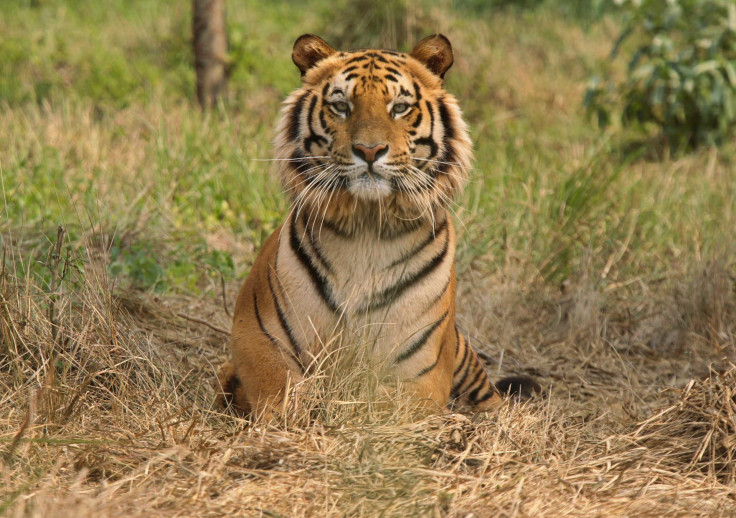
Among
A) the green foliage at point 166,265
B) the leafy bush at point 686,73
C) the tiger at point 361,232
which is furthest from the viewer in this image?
the leafy bush at point 686,73

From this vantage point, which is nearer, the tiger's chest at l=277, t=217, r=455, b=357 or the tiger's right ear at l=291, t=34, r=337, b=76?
the tiger's chest at l=277, t=217, r=455, b=357

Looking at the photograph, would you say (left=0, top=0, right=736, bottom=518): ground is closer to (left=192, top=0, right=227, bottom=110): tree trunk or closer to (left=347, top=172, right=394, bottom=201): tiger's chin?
(left=192, top=0, right=227, bottom=110): tree trunk

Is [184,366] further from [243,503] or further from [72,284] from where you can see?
[243,503]

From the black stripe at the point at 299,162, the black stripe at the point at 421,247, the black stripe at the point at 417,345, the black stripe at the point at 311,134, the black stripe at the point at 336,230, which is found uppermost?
the black stripe at the point at 311,134

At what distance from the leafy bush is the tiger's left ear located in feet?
13.4

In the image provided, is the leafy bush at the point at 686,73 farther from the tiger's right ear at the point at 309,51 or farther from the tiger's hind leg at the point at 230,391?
the tiger's hind leg at the point at 230,391

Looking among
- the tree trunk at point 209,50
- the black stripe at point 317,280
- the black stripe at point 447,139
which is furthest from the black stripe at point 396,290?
the tree trunk at point 209,50

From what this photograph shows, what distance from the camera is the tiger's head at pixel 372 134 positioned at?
9.20 ft

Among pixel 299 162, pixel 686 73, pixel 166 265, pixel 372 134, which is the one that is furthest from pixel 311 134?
pixel 686 73

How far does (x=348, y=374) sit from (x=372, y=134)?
763 millimetres

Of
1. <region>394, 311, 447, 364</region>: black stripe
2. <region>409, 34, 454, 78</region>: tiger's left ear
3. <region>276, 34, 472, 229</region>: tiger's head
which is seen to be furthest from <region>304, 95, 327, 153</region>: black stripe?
<region>394, 311, 447, 364</region>: black stripe

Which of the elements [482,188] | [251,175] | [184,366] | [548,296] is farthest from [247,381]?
[482,188]

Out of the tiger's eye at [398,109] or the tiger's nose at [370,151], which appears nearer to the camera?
the tiger's nose at [370,151]

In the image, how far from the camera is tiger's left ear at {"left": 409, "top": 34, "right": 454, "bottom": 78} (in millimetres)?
3080
